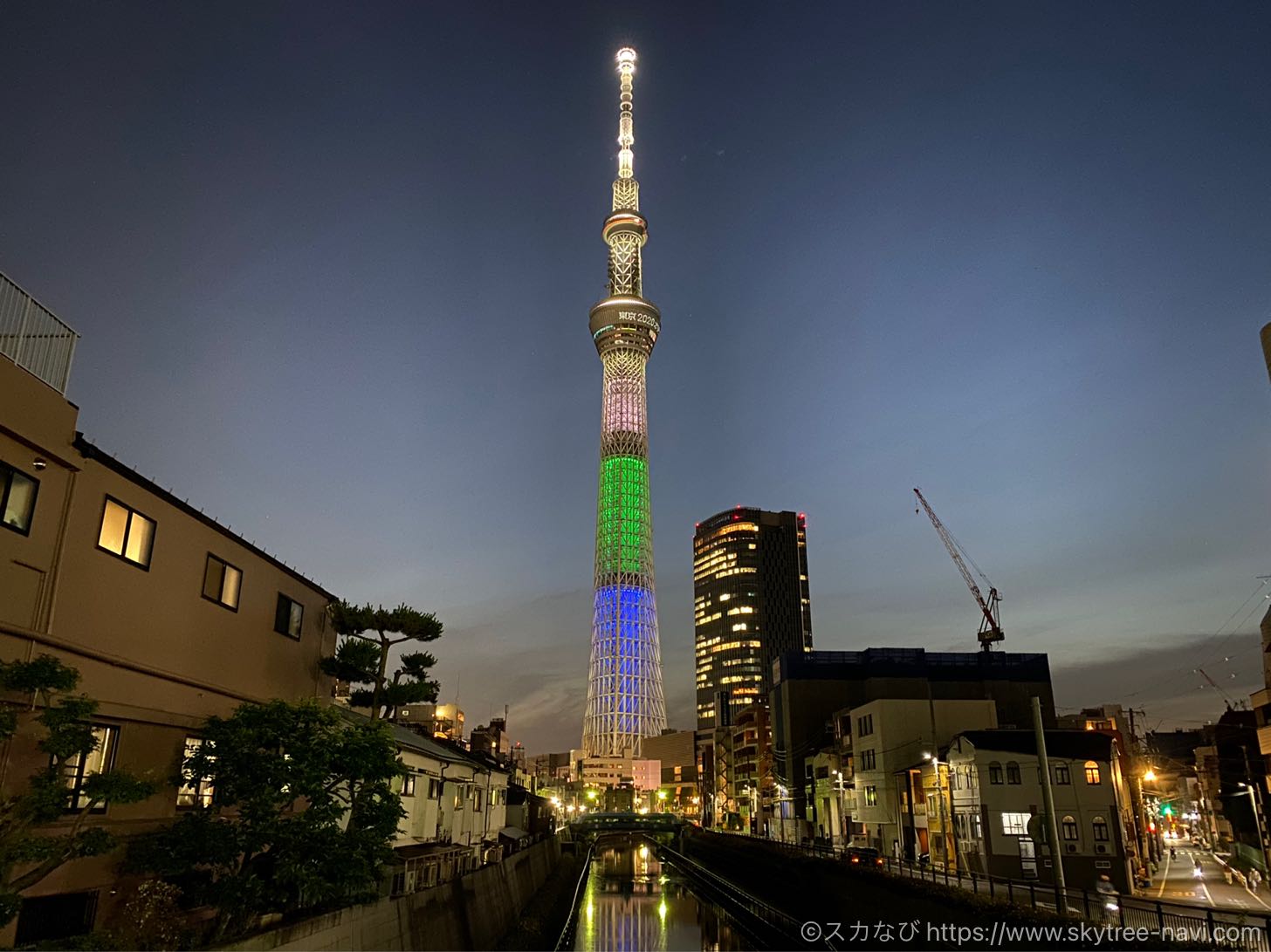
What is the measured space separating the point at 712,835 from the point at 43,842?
239 ft

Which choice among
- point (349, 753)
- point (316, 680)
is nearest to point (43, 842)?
point (349, 753)

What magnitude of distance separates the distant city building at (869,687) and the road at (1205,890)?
29.1m

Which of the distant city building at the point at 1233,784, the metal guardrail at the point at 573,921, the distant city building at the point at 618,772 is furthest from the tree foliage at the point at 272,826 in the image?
the distant city building at the point at 618,772

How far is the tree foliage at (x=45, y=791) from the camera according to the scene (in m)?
12.1


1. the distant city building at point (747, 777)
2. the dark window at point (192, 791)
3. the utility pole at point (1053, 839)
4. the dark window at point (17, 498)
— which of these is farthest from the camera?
the distant city building at point (747, 777)

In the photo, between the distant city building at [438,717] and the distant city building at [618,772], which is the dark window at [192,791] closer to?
the distant city building at [438,717]

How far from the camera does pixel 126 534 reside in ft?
56.4

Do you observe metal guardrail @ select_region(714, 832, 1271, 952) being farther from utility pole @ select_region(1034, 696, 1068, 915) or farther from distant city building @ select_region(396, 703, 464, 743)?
distant city building @ select_region(396, 703, 464, 743)

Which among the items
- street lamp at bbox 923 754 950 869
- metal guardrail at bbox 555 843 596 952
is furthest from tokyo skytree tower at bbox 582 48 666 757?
street lamp at bbox 923 754 950 869

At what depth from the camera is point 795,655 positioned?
107m

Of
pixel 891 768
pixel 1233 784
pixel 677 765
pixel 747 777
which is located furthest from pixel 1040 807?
pixel 677 765

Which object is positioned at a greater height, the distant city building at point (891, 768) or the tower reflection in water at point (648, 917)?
the distant city building at point (891, 768)

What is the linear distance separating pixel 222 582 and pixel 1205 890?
4128 centimetres

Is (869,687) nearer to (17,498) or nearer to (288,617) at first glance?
(288,617)
